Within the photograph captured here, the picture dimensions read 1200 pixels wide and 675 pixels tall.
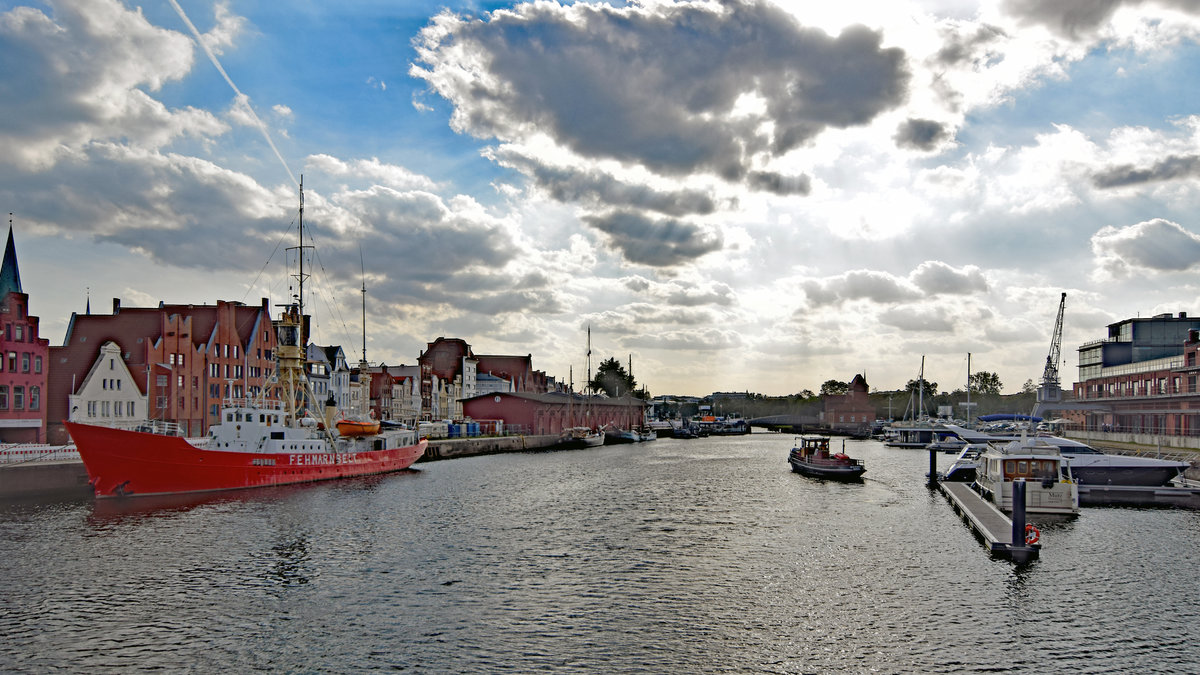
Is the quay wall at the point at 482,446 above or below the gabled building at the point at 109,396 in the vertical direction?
below

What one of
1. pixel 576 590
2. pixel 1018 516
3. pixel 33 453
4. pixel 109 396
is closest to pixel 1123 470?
pixel 1018 516

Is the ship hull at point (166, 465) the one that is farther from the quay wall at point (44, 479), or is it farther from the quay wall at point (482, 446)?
the quay wall at point (482, 446)

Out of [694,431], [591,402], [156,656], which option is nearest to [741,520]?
[156,656]

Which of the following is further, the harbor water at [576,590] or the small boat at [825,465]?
the small boat at [825,465]

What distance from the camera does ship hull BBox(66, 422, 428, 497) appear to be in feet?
167

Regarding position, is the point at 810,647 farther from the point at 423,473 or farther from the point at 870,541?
the point at 423,473

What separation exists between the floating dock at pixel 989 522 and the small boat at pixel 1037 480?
1.73 meters

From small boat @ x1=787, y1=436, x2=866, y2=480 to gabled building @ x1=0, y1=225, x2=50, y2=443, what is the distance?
70.7 meters

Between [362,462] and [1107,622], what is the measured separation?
60240 mm

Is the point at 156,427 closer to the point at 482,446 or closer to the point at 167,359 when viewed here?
the point at 167,359

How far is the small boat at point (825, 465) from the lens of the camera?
73500 mm

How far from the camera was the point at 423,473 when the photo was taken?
77.4m

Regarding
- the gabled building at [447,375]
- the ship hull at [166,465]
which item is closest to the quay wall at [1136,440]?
the ship hull at [166,465]

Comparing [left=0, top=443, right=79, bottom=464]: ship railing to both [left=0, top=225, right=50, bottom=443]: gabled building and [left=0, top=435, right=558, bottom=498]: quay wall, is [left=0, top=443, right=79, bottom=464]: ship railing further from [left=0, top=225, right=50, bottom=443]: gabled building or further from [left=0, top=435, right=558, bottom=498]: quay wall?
[left=0, top=225, right=50, bottom=443]: gabled building
